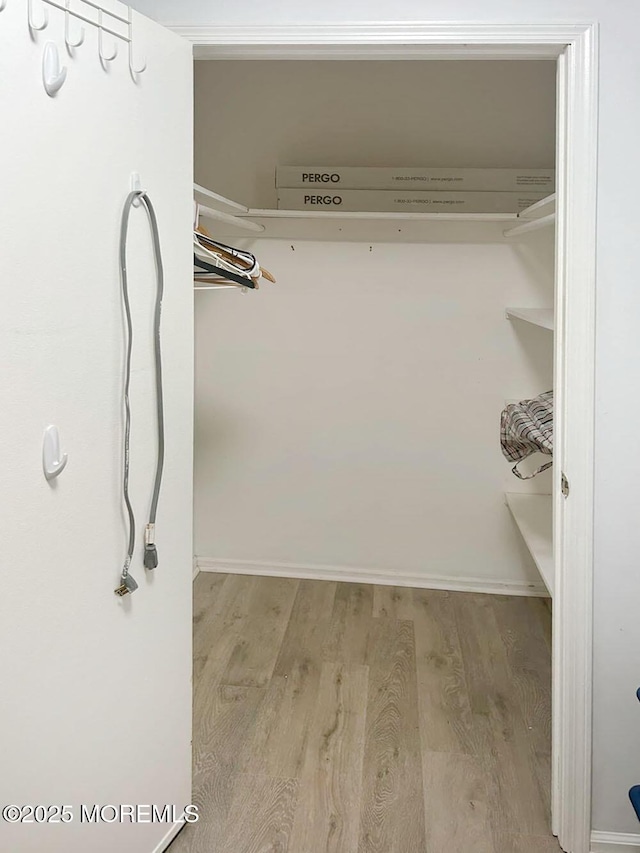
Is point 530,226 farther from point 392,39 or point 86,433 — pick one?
point 86,433

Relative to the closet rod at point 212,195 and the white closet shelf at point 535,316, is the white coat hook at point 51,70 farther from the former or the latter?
the white closet shelf at point 535,316

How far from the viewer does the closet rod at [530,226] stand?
2.65 metres

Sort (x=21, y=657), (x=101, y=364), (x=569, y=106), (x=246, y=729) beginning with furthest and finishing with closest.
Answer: (x=246, y=729), (x=569, y=106), (x=101, y=364), (x=21, y=657)

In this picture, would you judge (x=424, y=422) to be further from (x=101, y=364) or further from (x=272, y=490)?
(x=101, y=364)

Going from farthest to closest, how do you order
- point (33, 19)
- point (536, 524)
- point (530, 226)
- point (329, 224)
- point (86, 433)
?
point (329, 224) → point (536, 524) → point (530, 226) → point (86, 433) → point (33, 19)

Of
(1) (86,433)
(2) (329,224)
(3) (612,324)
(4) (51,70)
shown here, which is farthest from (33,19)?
(2) (329,224)

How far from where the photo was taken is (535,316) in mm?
2818

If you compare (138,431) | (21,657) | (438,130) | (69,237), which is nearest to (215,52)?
(69,237)

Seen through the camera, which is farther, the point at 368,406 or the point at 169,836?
the point at 368,406

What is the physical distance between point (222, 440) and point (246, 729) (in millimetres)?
1511

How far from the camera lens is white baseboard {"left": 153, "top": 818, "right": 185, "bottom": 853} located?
6.29 ft

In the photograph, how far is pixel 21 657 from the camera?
1.37 metres

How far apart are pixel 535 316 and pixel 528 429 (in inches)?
16.1

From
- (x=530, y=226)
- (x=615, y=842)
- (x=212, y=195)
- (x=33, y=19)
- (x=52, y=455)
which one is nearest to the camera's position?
(x=33, y=19)
